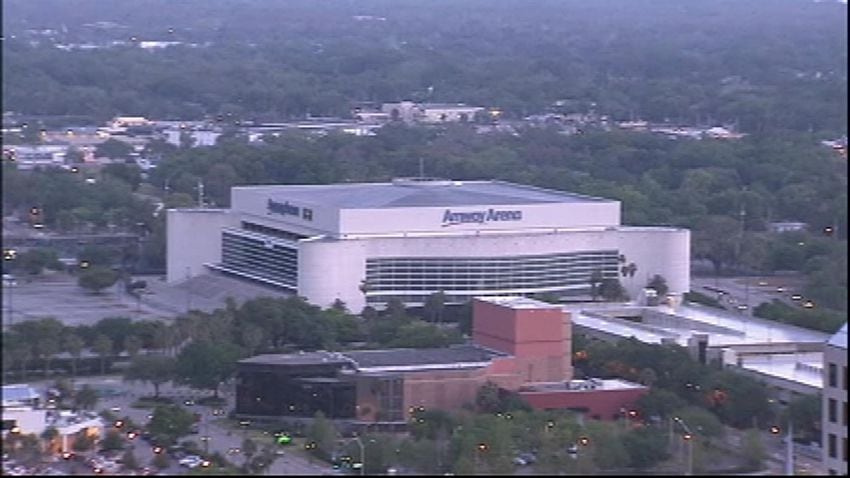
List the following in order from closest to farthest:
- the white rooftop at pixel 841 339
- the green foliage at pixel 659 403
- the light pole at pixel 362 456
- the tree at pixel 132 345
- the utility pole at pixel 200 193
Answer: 1. the white rooftop at pixel 841 339
2. the light pole at pixel 362 456
3. the green foliage at pixel 659 403
4. the tree at pixel 132 345
5. the utility pole at pixel 200 193

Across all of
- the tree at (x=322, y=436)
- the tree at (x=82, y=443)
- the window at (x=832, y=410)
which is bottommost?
the tree at (x=322, y=436)

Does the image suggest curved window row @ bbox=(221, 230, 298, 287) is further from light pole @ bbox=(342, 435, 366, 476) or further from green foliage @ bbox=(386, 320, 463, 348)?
light pole @ bbox=(342, 435, 366, 476)

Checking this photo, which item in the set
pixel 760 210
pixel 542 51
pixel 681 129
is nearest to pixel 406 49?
pixel 542 51

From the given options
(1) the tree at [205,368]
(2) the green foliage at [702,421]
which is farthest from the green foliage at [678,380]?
(1) the tree at [205,368]

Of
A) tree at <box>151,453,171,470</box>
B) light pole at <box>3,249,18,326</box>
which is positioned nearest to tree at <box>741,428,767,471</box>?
tree at <box>151,453,171,470</box>

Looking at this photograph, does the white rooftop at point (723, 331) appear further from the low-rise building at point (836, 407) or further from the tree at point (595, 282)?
the low-rise building at point (836, 407)
